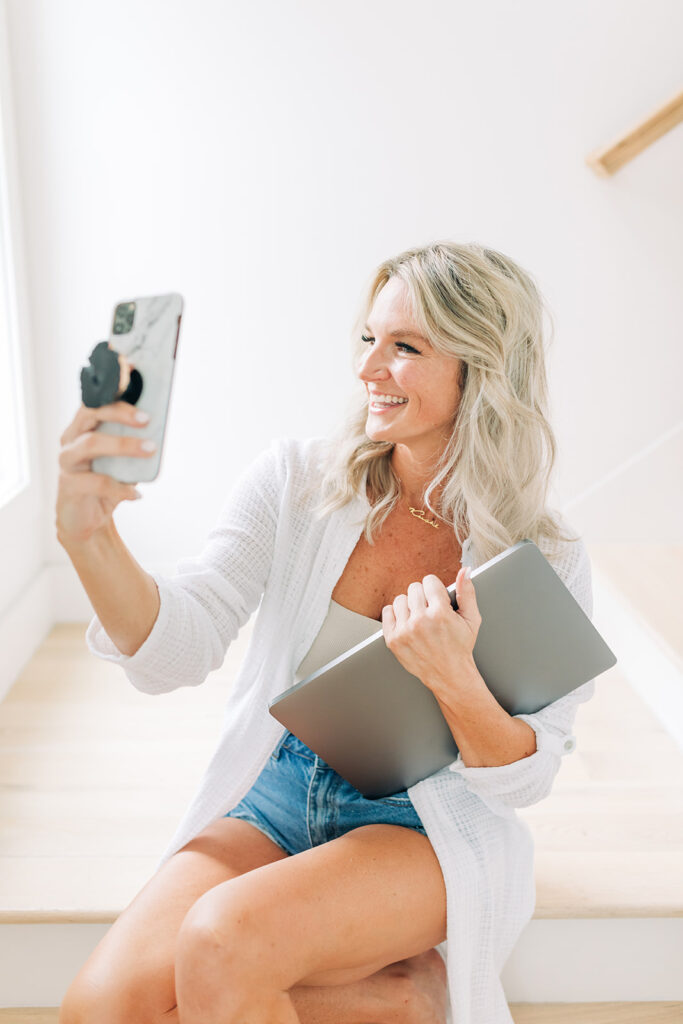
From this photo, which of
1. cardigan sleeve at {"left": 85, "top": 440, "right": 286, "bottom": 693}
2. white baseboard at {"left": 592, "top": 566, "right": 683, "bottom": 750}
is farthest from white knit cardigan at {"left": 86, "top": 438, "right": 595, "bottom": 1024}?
white baseboard at {"left": 592, "top": 566, "right": 683, "bottom": 750}

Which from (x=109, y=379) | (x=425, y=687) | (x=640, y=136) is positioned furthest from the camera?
(x=640, y=136)

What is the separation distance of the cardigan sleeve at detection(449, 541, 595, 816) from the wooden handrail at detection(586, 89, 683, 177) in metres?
1.57

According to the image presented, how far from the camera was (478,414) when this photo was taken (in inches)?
48.4

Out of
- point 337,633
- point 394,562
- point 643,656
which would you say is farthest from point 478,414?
point 643,656

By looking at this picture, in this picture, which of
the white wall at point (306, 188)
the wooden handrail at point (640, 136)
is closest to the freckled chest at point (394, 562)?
the white wall at point (306, 188)

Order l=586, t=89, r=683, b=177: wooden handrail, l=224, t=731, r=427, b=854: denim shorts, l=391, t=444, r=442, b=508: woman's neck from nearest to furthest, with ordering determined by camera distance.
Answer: l=224, t=731, r=427, b=854: denim shorts < l=391, t=444, r=442, b=508: woman's neck < l=586, t=89, r=683, b=177: wooden handrail

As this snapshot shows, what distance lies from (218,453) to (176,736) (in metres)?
0.86

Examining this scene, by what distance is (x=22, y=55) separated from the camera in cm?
224

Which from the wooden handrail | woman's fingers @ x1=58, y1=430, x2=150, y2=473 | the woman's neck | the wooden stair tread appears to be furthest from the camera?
the wooden handrail

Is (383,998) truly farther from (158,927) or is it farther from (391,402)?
(391,402)

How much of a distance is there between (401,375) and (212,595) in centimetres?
37

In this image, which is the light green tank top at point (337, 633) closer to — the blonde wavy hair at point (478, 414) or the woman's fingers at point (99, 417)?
the blonde wavy hair at point (478, 414)

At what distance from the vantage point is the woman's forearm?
3.07ft

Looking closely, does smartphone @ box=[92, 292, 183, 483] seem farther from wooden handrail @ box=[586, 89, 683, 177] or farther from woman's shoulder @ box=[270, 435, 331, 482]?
wooden handrail @ box=[586, 89, 683, 177]
